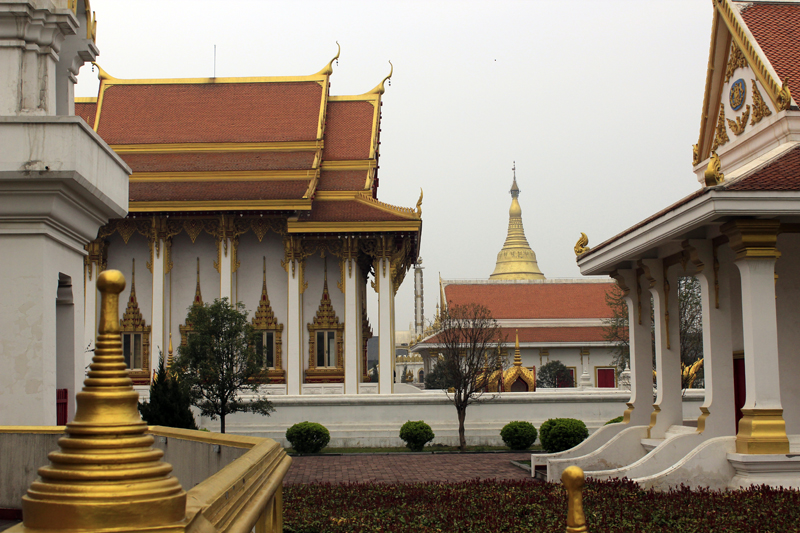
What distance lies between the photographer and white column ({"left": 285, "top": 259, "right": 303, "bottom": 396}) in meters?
24.1

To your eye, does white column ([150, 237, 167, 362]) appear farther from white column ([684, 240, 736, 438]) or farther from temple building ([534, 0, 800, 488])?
white column ([684, 240, 736, 438])

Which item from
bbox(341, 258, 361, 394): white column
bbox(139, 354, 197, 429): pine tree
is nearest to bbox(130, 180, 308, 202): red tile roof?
bbox(341, 258, 361, 394): white column

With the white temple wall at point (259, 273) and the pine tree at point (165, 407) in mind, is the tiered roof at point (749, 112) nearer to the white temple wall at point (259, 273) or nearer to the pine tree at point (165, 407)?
the pine tree at point (165, 407)

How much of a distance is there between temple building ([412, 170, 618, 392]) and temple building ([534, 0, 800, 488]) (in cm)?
2478

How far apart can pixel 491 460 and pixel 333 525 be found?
10429 millimetres

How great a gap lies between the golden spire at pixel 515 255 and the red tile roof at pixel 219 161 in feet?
144

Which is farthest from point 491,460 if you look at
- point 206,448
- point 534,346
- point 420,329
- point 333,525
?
point 420,329

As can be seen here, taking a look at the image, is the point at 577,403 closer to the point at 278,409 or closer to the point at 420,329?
the point at 278,409

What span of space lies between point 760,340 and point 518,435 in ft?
37.1

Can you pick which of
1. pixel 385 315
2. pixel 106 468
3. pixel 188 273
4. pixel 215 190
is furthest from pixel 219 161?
pixel 106 468

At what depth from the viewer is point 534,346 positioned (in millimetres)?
40281

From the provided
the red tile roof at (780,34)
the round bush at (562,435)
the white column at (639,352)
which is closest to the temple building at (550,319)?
the round bush at (562,435)

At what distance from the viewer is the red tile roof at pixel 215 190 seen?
24500 mm

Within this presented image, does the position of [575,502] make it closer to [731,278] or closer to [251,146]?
[731,278]
